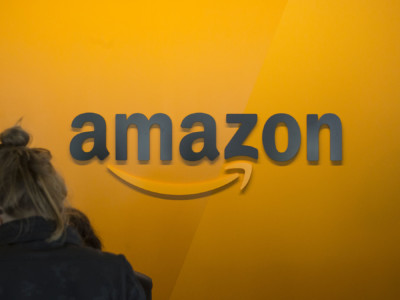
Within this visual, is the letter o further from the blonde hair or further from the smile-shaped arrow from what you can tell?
the blonde hair

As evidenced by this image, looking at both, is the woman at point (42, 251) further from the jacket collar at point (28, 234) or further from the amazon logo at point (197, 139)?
the amazon logo at point (197, 139)

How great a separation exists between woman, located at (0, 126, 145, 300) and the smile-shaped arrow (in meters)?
1.93

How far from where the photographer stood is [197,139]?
332 centimetres

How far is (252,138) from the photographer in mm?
3275

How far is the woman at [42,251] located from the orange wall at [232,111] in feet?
6.42

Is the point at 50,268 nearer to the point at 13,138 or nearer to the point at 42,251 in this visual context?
the point at 42,251

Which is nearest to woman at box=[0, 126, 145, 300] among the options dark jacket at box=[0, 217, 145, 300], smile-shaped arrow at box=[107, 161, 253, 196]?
dark jacket at box=[0, 217, 145, 300]

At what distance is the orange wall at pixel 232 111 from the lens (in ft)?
10.4

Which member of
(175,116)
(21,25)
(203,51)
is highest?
(203,51)

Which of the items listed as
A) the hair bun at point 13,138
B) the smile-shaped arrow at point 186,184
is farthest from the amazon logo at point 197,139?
the hair bun at point 13,138

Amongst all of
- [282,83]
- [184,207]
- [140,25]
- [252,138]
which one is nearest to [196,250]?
[184,207]

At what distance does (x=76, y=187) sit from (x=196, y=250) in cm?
90

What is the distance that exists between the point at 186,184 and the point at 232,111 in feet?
1.85

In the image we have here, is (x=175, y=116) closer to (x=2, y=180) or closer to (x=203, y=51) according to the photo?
(x=203, y=51)
